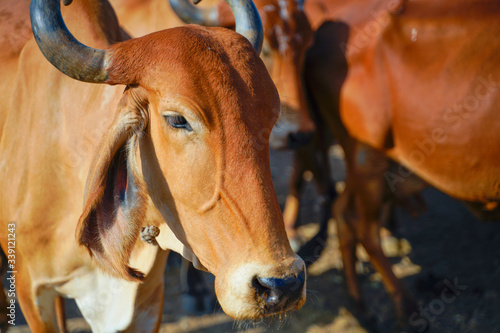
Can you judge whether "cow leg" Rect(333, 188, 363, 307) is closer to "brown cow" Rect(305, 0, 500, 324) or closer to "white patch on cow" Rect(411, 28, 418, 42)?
"brown cow" Rect(305, 0, 500, 324)

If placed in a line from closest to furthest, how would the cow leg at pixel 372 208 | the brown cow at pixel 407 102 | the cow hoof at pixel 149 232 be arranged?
the cow hoof at pixel 149 232 → the brown cow at pixel 407 102 → the cow leg at pixel 372 208

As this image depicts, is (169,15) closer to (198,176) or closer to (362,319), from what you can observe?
(198,176)

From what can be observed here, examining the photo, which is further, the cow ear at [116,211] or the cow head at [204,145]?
Result: the cow ear at [116,211]

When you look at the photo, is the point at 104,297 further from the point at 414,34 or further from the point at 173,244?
the point at 414,34

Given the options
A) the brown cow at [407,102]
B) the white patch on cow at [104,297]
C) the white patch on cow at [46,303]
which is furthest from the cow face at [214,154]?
the brown cow at [407,102]

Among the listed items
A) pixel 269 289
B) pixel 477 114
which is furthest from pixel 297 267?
pixel 477 114

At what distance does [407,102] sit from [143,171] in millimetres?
2414

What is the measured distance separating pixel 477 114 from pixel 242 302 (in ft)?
8.58

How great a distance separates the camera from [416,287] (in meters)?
4.61

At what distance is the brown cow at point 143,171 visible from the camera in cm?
178

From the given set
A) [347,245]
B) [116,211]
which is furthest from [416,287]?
[116,211]

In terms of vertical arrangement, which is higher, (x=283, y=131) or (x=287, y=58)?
(x=287, y=58)

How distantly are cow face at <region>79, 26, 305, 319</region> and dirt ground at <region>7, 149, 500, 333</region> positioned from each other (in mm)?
2224

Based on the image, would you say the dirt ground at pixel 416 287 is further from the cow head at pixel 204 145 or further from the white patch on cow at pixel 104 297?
the cow head at pixel 204 145
